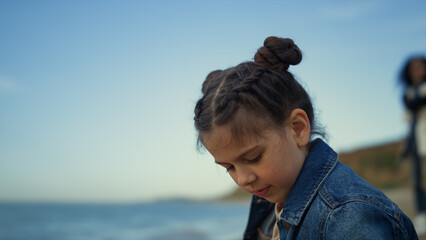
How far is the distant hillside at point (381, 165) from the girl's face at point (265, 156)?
10454mm

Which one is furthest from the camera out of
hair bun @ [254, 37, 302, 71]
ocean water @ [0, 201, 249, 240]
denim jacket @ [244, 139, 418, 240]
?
ocean water @ [0, 201, 249, 240]

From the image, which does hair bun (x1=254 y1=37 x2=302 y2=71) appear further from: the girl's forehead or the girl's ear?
the girl's forehead

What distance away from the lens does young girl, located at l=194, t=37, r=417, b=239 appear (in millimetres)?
1332

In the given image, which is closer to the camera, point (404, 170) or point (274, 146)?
point (274, 146)

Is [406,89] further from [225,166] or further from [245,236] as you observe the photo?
[225,166]

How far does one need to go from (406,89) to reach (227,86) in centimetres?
327

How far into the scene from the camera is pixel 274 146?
56.1 inches

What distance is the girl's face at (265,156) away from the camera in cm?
142

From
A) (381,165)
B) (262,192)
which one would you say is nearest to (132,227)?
(381,165)

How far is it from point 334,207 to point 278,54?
0.63 m

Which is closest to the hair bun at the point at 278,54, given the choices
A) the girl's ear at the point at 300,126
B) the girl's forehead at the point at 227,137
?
the girl's ear at the point at 300,126

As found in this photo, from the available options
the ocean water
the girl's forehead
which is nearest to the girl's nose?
the girl's forehead

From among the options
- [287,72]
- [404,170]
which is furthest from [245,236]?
[404,170]

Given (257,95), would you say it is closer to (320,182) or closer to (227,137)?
(227,137)
